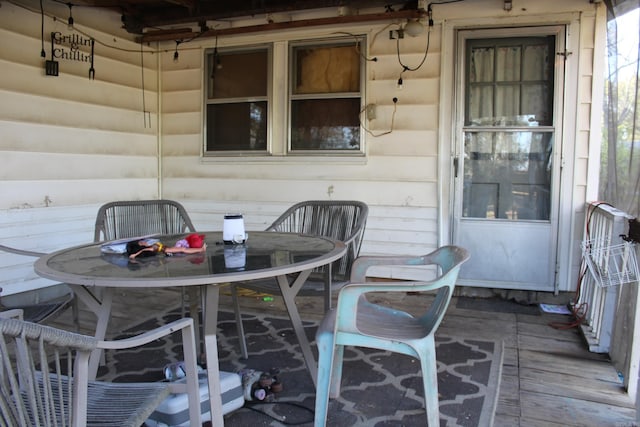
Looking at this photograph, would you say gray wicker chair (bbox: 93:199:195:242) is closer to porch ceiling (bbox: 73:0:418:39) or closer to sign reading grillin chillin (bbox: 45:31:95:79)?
sign reading grillin chillin (bbox: 45:31:95:79)

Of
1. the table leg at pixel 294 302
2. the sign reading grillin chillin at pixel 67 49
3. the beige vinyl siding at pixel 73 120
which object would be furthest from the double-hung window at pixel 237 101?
the table leg at pixel 294 302

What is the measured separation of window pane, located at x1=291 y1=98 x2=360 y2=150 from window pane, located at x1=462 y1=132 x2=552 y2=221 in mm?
969

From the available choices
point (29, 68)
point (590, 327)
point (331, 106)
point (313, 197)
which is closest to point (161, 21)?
point (29, 68)

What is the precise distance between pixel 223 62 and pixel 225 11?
489 mm

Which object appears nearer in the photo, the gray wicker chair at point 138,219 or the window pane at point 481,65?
the gray wicker chair at point 138,219

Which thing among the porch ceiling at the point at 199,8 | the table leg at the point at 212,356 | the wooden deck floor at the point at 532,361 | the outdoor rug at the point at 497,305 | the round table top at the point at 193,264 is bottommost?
the wooden deck floor at the point at 532,361

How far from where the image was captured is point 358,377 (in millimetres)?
2539

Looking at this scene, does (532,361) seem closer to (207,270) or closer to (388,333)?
(388,333)

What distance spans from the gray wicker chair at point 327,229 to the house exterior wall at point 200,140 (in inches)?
45.4

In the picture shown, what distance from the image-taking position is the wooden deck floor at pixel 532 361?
7.20 ft

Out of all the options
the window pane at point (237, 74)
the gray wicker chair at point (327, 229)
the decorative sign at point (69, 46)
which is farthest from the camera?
the window pane at point (237, 74)

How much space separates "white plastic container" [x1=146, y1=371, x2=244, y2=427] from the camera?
1935 millimetres

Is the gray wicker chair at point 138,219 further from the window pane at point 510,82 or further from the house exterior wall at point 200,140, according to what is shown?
the window pane at point 510,82

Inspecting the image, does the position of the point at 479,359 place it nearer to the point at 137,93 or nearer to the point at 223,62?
the point at 223,62
